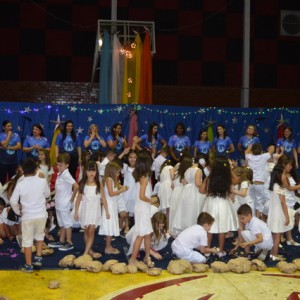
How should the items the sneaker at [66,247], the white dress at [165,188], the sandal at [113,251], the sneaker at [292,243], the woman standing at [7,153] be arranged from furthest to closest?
the woman standing at [7,153], the white dress at [165,188], the sneaker at [292,243], the sneaker at [66,247], the sandal at [113,251]

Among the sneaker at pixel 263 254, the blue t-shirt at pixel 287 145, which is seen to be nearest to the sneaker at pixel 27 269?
the sneaker at pixel 263 254

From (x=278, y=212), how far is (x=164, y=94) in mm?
7960

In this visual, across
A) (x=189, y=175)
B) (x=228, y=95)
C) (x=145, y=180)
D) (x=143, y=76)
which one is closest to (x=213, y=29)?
(x=228, y=95)

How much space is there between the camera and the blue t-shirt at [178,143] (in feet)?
36.1

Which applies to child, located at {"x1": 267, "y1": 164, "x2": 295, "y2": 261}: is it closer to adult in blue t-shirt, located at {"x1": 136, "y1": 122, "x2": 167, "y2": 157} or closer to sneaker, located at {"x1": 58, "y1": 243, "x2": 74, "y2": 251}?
sneaker, located at {"x1": 58, "y1": 243, "x2": 74, "y2": 251}

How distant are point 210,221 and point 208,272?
657 millimetres

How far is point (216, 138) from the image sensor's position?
1122 cm

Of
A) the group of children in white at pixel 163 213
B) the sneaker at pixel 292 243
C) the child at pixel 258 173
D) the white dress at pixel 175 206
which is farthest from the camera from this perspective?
the child at pixel 258 173

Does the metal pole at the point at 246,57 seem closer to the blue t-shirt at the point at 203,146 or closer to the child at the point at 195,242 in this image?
the blue t-shirt at the point at 203,146

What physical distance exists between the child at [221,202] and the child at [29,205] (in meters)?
2.22

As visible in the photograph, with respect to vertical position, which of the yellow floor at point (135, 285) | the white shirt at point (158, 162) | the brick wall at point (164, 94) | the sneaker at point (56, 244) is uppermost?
the brick wall at point (164, 94)

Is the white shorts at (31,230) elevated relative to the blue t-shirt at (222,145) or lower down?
lower down

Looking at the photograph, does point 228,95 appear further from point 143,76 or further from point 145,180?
point 145,180


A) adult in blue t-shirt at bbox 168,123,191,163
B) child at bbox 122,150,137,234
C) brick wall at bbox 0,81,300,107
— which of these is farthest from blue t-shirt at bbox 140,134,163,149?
brick wall at bbox 0,81,300,107
